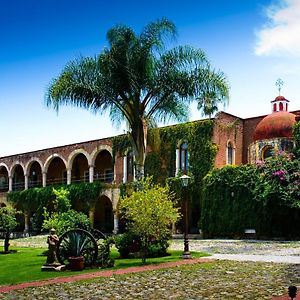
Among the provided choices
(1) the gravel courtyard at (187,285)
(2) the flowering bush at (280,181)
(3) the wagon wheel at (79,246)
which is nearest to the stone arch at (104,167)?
(2) the flowering bush at (280,181)

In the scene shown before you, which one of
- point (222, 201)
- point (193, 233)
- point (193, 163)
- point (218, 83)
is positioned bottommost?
point (193, 233)

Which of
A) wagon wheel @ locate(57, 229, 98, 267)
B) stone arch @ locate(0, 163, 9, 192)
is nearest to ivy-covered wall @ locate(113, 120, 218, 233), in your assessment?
wagon wheel @ locate(57, 229, 98, 267)

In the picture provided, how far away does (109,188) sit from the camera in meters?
37.3

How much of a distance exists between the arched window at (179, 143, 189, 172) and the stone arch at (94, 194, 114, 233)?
921 cm

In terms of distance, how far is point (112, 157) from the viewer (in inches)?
1555

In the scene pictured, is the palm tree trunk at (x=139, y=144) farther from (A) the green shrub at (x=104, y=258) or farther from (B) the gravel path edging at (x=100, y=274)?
(B) the gravel path edging at (x=100, y=274)

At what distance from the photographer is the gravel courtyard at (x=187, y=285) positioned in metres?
9.27

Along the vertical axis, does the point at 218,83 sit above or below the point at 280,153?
above

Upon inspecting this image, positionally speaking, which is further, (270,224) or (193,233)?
(193,233)

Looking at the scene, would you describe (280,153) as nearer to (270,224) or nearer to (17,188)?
(270,224)

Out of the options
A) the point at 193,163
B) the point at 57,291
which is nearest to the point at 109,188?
the point at 193,163

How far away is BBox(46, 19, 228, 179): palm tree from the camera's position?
21.0 metres

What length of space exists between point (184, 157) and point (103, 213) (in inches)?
431

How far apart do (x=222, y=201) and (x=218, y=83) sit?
9910 millimetres
